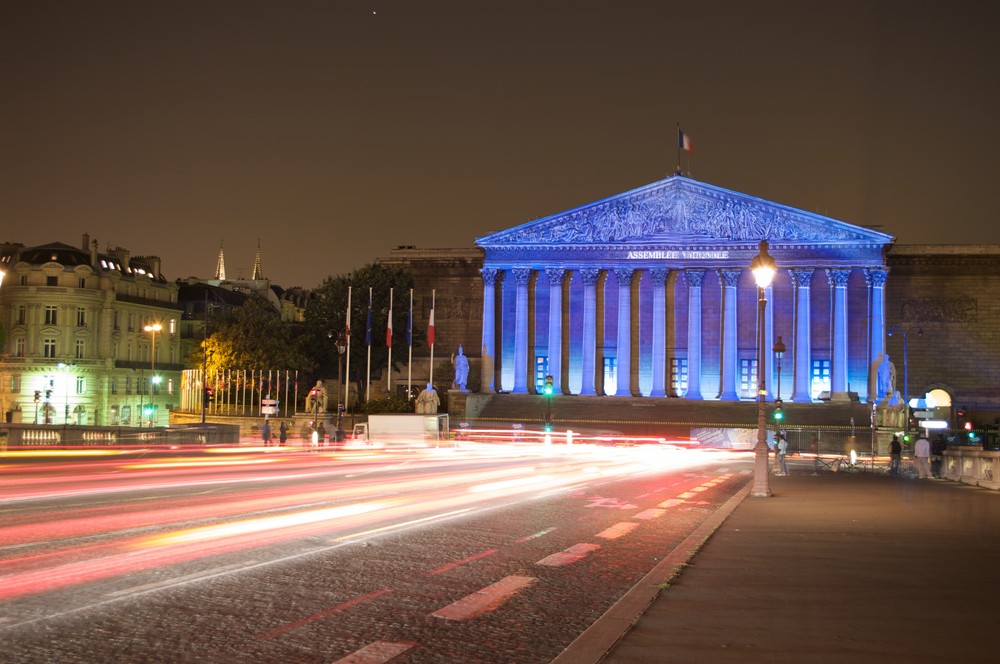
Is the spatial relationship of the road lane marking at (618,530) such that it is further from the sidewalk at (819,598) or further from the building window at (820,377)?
the building window at (820,377)

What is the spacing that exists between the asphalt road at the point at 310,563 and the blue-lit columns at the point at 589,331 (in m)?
50.9

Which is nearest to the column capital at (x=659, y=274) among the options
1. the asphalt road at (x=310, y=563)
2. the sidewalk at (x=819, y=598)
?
the asphalt road at (x=310, y=563)

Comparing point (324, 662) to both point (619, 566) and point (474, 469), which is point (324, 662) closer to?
point (619, 566)

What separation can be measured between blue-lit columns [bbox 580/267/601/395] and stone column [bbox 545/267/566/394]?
184 cm

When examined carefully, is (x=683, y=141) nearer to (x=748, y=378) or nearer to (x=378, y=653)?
(x=748, y=378)

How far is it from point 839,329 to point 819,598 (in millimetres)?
66810

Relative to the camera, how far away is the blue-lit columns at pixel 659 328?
7706 cm

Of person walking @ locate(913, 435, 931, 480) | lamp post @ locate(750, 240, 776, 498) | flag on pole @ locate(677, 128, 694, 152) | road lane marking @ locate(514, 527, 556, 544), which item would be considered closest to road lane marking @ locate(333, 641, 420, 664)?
road lane marking @ locate(514, 527, 556, 544)

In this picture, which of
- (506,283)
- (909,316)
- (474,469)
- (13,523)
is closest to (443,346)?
(506,283)

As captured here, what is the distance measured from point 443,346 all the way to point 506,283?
8049 millimetres

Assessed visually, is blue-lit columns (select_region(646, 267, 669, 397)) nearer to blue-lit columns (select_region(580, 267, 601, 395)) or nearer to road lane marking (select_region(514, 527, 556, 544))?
blue-lit columns (select_region(580, 267, 601, 395))

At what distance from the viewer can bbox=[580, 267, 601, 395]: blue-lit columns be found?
78.2 m

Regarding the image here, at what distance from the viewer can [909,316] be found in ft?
263

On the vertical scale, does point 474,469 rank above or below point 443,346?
below
